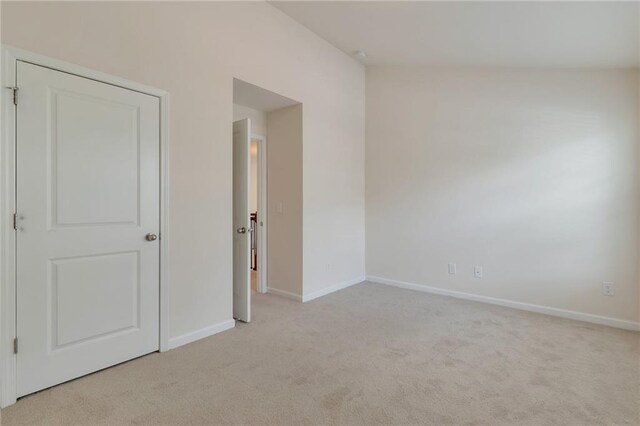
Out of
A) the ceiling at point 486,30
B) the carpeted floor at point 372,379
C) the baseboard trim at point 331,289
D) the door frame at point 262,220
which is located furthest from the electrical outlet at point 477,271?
the door frame at point 262,220

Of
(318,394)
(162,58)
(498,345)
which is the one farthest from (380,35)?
(318,394)

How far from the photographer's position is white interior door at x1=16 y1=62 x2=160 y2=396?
199cm

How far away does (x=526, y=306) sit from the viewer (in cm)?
372

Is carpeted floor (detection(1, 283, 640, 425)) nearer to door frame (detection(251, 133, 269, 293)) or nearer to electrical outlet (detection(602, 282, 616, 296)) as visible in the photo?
electrical outlet (detection(602, 282, 616, 296))

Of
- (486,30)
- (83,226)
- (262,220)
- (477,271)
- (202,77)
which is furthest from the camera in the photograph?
(262,220)

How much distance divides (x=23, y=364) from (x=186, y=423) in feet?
3.56

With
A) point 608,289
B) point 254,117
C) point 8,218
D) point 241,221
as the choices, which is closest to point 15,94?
point 8,218

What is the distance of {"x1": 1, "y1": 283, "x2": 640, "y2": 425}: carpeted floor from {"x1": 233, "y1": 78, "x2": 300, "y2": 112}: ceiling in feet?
7.59

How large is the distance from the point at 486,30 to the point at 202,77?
256 cm

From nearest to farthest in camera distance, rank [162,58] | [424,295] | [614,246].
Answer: [162,58] → [614,246] → [424,295]

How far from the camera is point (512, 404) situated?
1.95 m

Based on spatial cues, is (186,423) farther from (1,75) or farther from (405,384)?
(1,75)

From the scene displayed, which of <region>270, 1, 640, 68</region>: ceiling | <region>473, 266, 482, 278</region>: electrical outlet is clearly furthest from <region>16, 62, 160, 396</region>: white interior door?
<region>473, 266, 482, 278</region>: electrical outlet

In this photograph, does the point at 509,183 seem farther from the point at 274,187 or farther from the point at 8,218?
the point at 8,218
